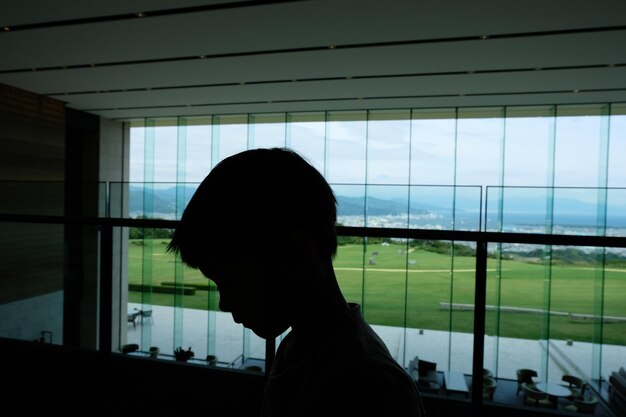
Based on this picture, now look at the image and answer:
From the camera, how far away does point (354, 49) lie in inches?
259

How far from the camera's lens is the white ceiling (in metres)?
5.25

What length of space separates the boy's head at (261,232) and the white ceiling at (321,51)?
493cm

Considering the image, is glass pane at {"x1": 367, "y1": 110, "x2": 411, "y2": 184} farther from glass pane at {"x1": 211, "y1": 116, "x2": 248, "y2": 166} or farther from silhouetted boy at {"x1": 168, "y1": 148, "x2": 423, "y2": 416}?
silhouetted boy at {"x1": 168, "y1": 148, "x2": 423, "y2": 416}

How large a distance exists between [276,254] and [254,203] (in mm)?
90

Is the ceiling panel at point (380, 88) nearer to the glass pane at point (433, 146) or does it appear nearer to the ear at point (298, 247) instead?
the glass pane at point (433, 146)

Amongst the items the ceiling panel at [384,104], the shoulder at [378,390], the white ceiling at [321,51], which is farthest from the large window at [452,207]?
the shoulder at [378,390]

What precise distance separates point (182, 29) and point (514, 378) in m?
10.9

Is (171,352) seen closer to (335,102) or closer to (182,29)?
(335,102)

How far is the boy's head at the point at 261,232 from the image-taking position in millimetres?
645

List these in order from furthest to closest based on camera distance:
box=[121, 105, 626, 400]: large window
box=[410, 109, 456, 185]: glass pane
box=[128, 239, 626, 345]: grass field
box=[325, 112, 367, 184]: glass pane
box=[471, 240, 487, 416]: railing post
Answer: box=[325, 112, 367, 184]: glass pane → box=[410, 109, 456, 185]: glass pane → box=[121, 105, 626, 400]: large window → box=[128, 239, 626, 345]: grass field → box=[471, 240, 487, 416]: railing post

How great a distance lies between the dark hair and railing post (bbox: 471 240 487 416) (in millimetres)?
1105

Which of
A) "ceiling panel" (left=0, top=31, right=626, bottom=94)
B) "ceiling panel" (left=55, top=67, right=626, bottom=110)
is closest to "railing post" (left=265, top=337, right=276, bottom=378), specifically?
"ceiling panel" (left=0, top=31, right=626, bottom=94)

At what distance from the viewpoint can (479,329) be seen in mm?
1613

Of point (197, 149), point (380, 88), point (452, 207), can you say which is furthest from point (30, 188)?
point (452, 207)
